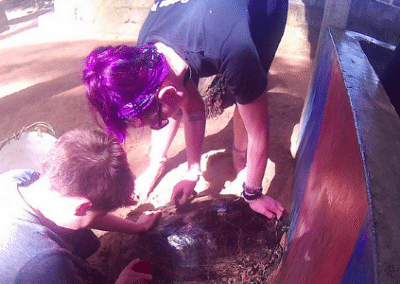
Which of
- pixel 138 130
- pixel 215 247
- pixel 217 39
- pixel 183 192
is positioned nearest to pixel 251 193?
pixel 215 247

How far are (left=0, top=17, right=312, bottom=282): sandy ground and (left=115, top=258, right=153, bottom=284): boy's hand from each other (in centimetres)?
25

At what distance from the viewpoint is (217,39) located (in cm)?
135

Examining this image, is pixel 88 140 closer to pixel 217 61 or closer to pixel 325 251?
pixel 217 61

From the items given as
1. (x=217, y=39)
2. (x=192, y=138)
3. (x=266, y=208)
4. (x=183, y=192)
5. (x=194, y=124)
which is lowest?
(x=183, y=192)

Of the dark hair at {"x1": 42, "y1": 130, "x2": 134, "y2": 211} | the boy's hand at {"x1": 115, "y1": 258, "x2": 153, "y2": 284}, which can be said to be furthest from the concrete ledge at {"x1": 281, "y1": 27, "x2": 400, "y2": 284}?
the dark hair at {"x1": 42, "y1": 130, "x2": 134, "y2": 211}

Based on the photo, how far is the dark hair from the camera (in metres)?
1.32

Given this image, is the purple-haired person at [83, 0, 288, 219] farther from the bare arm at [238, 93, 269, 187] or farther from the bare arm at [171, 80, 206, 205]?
the bare arm at [171, 80, 206, 205]

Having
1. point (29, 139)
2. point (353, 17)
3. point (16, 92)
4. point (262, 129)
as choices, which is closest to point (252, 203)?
point (262, 129)

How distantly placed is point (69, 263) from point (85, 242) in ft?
2.04

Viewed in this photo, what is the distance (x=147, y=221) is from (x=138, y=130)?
1.63m

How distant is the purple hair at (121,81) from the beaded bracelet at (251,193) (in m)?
0.88

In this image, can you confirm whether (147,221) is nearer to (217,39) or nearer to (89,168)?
(89,168)

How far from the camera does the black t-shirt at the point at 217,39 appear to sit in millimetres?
1322

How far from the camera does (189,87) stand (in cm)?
201
